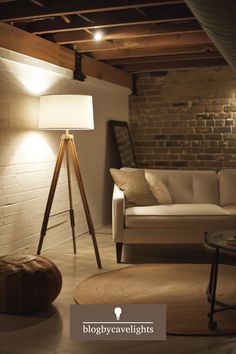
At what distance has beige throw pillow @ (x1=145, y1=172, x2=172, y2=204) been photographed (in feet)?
16.1

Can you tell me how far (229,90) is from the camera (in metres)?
6.94

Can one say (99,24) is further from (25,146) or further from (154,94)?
(154,94)

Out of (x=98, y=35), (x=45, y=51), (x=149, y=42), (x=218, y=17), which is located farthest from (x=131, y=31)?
(x=218, y=17)

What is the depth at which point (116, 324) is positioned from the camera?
108 inches

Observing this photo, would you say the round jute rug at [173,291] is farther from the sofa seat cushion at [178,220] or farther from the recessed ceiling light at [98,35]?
the recessed ceiling light at [98,35]

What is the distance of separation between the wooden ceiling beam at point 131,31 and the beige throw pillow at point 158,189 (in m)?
1.45

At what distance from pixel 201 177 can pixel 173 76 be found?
8.07 feet

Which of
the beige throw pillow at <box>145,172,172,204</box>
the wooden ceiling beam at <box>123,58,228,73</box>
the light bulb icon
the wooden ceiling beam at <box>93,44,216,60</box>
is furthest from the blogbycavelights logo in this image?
the wooden ceiling beam at <box>123,58,228,73</box>

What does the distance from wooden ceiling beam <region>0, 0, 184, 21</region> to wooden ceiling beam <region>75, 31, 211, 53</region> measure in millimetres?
1349

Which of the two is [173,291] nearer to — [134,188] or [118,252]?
[118,252]

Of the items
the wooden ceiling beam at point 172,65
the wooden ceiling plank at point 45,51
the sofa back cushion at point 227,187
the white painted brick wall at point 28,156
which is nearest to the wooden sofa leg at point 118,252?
the white painted brick wall at point 28,156

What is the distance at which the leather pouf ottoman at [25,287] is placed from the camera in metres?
3.04

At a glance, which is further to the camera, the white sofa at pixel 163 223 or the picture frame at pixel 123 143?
the picture frame at pixel 123 143

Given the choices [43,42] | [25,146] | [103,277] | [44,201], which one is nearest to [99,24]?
[43,42]
